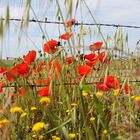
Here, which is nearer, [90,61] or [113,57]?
[90,61]

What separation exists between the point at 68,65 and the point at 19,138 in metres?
0.56

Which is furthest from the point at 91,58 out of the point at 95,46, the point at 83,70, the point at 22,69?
the point at 22,69

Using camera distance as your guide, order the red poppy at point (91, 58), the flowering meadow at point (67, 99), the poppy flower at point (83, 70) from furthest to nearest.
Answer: the red poppy at point (91, 58)
the poppy flower at point (83, 70)
the flowering meadow at point (67, 99)

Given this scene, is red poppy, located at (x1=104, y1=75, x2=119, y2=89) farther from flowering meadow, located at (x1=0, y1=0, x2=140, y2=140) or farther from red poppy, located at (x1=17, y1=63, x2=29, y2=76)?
red poppy, located at (x1=17, y1=63, x2=29, y2=76)

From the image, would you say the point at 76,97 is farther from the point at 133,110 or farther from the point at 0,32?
the point at 0,32

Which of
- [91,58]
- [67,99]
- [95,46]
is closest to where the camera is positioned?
[67,99]

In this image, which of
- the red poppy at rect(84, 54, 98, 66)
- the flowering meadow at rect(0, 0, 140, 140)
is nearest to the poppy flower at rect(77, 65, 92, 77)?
the flowering meadow at rect(0, 0, 140, 140)

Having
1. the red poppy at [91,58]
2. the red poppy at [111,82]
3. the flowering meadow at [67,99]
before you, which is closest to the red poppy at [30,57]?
the flowering meadow at [67,99]

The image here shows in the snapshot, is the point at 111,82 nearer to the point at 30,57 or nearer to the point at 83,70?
the point at 83,70

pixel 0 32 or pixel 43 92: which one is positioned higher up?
pixel 0 32

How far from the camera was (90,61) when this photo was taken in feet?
6.47

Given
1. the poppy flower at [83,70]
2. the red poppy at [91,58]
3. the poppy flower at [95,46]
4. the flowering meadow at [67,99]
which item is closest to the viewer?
the flowering meadow at [67,99]

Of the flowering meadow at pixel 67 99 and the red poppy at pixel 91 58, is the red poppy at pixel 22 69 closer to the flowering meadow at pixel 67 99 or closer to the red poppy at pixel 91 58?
the flowering meadow at pixel 67 99

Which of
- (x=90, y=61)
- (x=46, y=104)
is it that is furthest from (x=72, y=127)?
(x=90, y=61)
